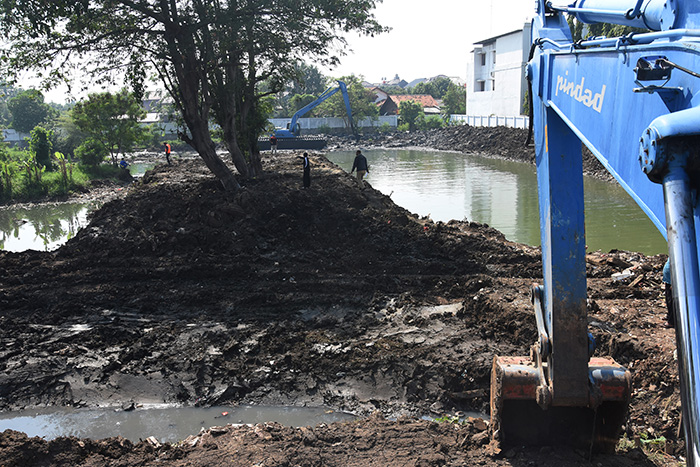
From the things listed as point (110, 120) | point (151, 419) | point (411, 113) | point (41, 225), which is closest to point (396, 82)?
point (411, 113)

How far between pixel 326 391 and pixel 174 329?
3.36m

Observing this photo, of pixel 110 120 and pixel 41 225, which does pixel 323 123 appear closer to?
pixel 110 120

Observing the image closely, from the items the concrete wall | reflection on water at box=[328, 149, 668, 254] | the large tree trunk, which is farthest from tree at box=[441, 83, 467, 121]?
the large tree trunk

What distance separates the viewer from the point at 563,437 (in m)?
4.76

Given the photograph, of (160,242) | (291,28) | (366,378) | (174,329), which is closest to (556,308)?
(366,378)

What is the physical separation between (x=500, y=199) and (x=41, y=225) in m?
18.7

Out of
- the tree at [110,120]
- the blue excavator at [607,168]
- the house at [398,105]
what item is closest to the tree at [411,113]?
the house at [398,105]

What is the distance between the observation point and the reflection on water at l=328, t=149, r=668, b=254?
16.1 m

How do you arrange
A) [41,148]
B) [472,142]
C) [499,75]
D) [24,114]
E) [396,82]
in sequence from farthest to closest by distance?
1. [396,82]
2. [24,114]
3. [499,75]
4. [472,142]
5. [41,148]

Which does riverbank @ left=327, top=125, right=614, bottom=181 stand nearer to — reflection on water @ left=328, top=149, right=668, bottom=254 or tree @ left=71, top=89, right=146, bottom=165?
reflection on water @ left=328, top=149, right=668, bottom=254

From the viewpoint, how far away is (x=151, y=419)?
23.5 feet

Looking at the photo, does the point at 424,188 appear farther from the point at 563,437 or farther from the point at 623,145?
the point at 623,145

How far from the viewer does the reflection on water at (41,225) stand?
18281 mm

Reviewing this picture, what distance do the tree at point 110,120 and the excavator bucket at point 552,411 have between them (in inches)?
1269
